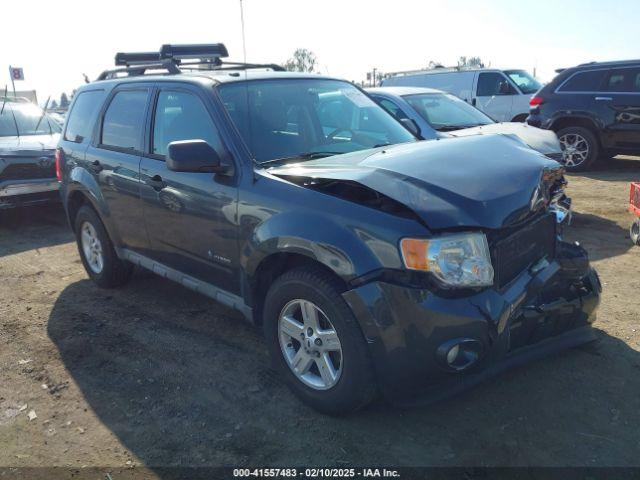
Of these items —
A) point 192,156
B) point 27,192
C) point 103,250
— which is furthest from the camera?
point 27,192

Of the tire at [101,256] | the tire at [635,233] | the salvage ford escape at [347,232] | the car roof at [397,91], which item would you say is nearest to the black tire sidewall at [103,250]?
the tire at [101,256]

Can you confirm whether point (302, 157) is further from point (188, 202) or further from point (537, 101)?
point (537, 101)

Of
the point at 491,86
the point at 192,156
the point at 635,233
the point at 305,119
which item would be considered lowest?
the point at 635,233

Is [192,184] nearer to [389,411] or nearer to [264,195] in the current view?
[264,195]

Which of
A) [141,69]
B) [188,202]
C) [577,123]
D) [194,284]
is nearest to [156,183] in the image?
[188,202]

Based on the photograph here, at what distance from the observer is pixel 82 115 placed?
5379 millimetres

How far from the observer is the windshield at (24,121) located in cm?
885

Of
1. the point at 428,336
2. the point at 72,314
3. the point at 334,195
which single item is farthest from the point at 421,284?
the point at 72,314

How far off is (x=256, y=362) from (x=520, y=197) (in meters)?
2.03

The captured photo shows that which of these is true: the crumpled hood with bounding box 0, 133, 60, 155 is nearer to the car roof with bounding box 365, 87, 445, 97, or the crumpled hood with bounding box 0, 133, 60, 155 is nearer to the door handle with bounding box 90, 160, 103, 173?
the door handle with bounding box 90, 160, 103, 173

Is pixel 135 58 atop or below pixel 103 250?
atop

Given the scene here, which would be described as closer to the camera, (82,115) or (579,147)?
(82,115)

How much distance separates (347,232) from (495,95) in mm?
11371

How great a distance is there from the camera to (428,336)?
267cm
